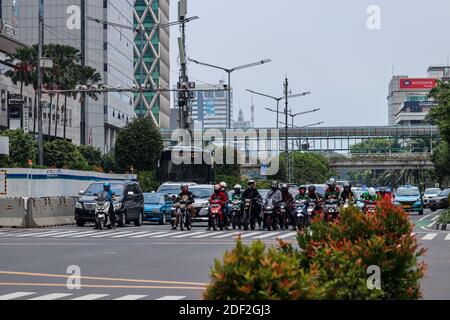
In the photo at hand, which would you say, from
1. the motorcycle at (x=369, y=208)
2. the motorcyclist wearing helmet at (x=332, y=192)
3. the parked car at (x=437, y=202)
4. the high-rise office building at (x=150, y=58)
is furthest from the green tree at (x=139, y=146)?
the high-rise office building at (x=150, y=58)

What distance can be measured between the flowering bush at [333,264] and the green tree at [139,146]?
71822 mm

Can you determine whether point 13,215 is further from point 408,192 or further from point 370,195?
point 408,192

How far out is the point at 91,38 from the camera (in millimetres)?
129750

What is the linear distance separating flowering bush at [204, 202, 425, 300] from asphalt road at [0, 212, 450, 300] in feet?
14.0

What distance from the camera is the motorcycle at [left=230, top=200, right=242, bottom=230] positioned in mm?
36688

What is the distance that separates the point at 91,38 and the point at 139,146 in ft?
167

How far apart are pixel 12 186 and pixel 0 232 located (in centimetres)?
472

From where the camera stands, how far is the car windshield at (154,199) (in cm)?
4428

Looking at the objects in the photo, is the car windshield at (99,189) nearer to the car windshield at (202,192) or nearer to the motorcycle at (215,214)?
the car windshield at (202,192)

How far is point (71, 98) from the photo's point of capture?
4451 inches

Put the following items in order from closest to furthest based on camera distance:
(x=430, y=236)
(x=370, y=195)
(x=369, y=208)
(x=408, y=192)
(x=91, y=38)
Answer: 1. (x=369, y=208)
2. (x=430, y=236)
3. (x=370, y=195)
4. (x=408, y=192)
5. (x=91, y=38)

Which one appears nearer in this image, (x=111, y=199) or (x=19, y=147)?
(x=111, y=199)

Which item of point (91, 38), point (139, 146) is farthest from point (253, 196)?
point (91, 38)
